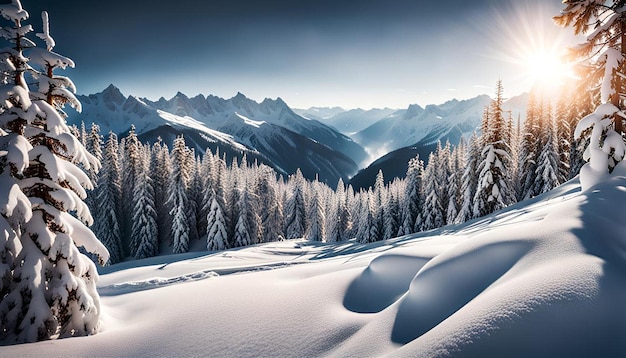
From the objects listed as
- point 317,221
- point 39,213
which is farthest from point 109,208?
point 39,213

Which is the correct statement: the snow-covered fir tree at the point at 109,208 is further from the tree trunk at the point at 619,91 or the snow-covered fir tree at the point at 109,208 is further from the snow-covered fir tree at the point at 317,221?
the tree trunk at the point at 619,91

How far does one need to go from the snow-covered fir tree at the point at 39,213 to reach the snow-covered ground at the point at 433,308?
607mm

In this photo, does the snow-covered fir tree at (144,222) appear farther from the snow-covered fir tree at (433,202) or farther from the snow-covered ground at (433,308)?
the snow-covered ground at (433,308)

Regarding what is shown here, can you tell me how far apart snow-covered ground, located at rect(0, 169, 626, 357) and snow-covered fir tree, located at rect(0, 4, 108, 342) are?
0.61 metres

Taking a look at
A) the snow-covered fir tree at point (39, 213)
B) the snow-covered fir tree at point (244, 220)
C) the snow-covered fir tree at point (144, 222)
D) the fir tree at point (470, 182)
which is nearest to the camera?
the snow-covered fir tree at point (39, 213)

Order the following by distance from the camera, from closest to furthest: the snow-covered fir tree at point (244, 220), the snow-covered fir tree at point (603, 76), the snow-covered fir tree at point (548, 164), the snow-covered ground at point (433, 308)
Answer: the snow-covered ground at point (433, 308), the snow-covered fir tree at point (603, 76), the snow-covered fir tree at point (548, 164), the snow-covered fir tree at point (244, 220)

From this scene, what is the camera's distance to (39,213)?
5988 mm

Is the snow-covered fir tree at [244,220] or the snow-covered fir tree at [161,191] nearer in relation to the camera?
the snow-covered fir tree at [244,220]

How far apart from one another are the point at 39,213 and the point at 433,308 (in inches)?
284

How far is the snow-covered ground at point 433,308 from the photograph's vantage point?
2.62 m

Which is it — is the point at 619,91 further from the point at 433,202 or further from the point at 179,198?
the point at 179,198

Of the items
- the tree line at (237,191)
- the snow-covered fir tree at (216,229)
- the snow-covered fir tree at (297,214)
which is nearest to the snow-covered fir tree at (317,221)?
the snow-covered fir tree at (297,214)

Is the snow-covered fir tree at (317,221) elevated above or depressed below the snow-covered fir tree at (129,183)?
below

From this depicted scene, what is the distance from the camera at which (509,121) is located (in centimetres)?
2936
